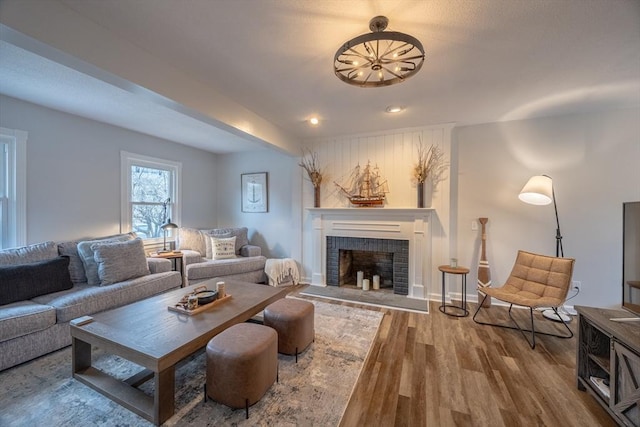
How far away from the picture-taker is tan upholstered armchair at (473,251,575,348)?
247cm

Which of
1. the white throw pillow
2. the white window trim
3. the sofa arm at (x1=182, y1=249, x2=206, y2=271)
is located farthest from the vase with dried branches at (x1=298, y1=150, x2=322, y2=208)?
the white window trim

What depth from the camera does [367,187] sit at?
3949mm

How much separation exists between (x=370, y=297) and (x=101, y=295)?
313 centimetres

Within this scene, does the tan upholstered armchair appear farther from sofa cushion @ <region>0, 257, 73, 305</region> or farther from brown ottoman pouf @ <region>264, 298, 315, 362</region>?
sofa cushion @ <region>0, 257, 73, 305</region>

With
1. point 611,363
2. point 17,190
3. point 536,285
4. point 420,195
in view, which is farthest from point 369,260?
point 17,190

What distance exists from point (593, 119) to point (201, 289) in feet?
15.7

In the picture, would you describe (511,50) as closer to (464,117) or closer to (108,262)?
(464,117)

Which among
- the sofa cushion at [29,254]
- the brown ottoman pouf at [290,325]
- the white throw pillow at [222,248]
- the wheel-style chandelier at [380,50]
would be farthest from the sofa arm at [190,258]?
the wheel-style chandelier at [380,50]

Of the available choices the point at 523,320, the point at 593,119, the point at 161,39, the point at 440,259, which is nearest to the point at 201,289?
the point at 161,39

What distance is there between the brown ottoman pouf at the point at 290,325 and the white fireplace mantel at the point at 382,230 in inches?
77.3

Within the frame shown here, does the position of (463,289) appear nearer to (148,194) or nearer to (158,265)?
(158,265)

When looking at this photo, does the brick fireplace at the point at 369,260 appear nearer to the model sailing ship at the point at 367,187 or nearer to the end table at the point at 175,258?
the model sailing ship at the point at 367,187

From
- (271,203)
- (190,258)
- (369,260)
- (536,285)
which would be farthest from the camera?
(271,203)

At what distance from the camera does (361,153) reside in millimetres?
4035
